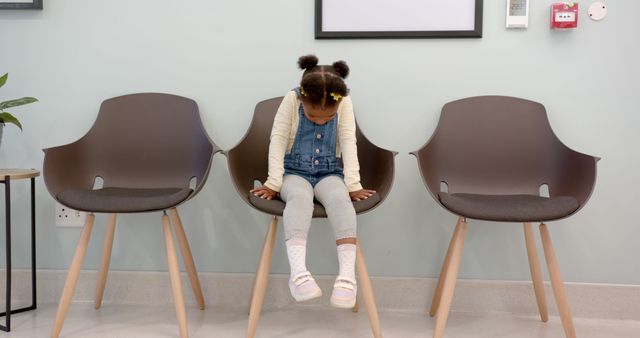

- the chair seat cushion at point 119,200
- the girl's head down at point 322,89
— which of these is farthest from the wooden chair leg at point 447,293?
the chair seat cushion at point 119,200

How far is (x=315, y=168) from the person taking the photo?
6.33 feet

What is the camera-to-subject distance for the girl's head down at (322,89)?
5.75 feet

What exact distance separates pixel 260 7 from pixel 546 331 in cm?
159

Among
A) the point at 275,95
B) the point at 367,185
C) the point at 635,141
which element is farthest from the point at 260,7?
the point at 635,141

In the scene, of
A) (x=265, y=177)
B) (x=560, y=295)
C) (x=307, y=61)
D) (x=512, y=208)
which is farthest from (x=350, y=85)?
(x=560, y=295)

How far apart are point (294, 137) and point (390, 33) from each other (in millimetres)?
574

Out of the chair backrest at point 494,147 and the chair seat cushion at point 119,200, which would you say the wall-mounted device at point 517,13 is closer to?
the chair backrest at point 494,147

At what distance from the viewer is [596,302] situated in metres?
2.15

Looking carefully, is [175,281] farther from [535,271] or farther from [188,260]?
[535,271]

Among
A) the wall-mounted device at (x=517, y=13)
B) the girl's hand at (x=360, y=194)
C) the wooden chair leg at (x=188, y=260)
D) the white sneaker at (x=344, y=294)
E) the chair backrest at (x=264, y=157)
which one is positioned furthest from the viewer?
the wall-mounted device at (x=517, y=13)

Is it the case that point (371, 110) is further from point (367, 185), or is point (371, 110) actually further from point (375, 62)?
point (367, 185)

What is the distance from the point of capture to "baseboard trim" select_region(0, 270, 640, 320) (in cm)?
214

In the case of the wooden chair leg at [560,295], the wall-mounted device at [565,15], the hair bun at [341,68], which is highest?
the wall-mounted device at [565,15]

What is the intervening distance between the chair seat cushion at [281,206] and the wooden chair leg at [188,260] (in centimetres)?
38
